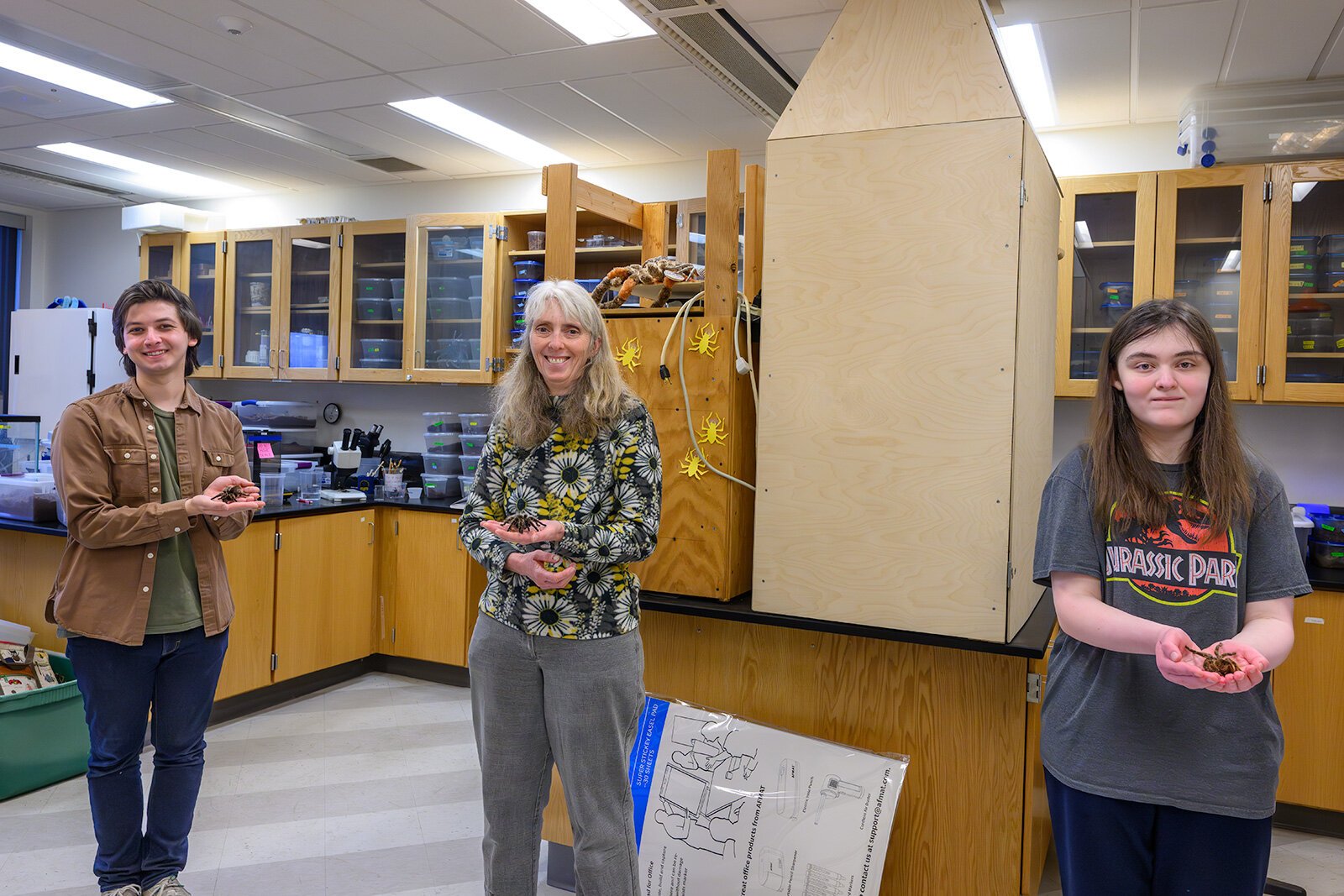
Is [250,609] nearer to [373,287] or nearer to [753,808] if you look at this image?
[373,287]

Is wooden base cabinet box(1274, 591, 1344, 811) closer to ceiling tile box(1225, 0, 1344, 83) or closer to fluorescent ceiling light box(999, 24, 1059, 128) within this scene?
ceiling tile box(1225, 0, 1344, 83)

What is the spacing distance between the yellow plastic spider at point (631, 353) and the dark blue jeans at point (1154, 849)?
1.38m

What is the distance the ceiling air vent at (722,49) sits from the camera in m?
2.90

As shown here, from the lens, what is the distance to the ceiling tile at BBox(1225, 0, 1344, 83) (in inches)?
109

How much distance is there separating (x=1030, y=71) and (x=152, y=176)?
16.2 feet

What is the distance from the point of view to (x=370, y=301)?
5090 mm

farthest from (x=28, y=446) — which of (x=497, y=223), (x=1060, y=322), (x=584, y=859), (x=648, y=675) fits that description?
(x=1060, y=322)

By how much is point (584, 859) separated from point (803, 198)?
4.97 ft

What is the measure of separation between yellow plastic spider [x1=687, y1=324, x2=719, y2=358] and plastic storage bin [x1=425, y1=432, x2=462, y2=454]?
9.01 ft

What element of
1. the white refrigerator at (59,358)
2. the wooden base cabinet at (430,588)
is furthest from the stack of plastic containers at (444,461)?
the white refrigerator at (59,358)

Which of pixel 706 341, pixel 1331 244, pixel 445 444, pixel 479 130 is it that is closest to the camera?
pixel 706 341

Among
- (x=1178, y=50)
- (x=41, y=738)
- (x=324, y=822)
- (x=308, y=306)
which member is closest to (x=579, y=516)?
(x=324, y=822)

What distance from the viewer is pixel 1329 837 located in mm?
3150

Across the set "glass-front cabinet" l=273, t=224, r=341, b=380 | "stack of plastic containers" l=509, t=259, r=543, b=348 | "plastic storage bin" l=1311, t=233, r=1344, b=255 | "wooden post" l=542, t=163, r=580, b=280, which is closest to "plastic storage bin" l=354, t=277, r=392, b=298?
"glass-front cabinet" l=273, t=224, r=341, b=380
